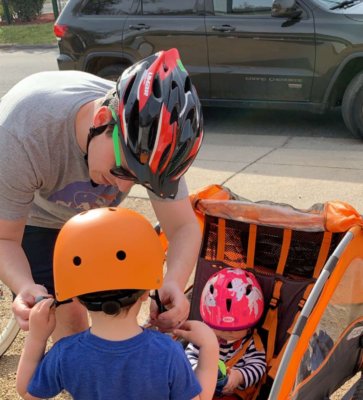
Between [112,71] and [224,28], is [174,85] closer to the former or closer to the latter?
[224,28]

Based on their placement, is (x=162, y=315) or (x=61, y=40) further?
(x=61, y=40)

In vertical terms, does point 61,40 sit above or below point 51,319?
below

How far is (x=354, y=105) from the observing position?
19.8 ft

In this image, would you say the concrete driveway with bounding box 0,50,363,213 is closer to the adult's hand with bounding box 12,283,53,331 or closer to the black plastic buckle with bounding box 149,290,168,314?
the black plastic buckle with bounding box 149,290,168,314

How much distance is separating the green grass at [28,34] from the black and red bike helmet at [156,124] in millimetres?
14764

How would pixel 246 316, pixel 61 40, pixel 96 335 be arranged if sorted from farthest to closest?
pixel 61 40
pixel 246 316
pixel 96 335

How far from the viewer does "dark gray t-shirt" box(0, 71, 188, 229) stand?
74.4 inches

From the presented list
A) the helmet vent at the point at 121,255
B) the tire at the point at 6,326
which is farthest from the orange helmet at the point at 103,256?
the tire at the point at 6,326

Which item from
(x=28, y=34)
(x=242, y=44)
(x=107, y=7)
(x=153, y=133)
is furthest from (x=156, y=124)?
(x=28, y=34)

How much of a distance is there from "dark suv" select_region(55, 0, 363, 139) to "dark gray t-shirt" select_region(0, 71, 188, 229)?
441 cm

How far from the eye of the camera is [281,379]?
6.97ft

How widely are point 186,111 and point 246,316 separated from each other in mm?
1290

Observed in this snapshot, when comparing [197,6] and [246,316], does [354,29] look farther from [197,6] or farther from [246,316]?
[246,316]

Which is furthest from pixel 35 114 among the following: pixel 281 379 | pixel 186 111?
pixel 281 379
